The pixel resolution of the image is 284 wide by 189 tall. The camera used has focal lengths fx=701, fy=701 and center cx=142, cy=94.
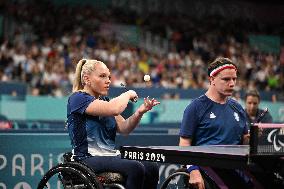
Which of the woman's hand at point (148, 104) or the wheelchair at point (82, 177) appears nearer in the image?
the wheelchair at point (82, 177)

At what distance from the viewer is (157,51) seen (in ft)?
79.3

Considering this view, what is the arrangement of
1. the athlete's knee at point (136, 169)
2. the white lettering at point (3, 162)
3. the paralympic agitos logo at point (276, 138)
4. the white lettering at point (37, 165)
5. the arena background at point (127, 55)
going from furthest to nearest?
the arena background at point (127, 55), the white lettering at point (37, 165), the white lettering at point (3, 162), the athlete's knee at point (136, 169), the paralympic agitos logo at point (276, 138)

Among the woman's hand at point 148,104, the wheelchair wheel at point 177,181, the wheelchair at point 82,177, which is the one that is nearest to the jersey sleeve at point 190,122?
the woman's hand at point 148,104

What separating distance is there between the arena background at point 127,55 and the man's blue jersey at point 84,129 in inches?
29.7

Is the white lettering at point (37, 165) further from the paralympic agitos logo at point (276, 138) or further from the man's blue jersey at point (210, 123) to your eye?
the paralympic agitos logo at point (276, 138)

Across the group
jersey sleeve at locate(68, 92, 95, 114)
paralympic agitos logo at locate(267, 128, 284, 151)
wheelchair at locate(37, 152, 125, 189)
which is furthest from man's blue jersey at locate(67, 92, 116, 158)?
paralympic agitos logo at locate(267, 128, 284, 151)

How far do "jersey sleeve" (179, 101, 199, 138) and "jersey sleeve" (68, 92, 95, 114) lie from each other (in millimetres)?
751

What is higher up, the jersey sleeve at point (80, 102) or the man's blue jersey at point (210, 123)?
the jersey sleeve at point (80, 102)

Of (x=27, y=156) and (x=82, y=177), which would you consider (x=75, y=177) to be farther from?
(x=27, y=156)

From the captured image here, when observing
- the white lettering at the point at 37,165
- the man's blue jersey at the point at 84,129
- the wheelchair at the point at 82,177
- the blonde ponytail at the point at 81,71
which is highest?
the blonde ponytail at the point at 81,71

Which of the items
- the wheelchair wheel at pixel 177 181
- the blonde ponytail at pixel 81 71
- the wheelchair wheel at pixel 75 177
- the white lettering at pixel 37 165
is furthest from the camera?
the white lettering at pixel 37 165

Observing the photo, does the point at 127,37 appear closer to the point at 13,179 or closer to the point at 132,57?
the point at 132,57

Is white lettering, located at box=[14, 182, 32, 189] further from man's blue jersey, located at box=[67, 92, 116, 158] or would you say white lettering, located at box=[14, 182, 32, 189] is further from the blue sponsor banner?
man's blue jersey, located at box=[67, 92, 116, 158]

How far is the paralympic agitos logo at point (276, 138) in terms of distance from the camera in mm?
4477
